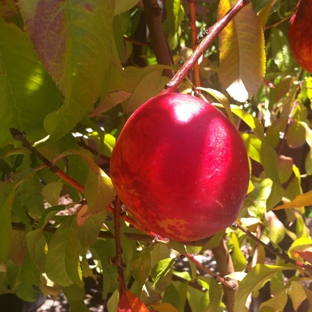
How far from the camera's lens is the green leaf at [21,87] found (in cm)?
29

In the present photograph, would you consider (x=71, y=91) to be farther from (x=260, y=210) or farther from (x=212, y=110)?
(x=260, y=210)

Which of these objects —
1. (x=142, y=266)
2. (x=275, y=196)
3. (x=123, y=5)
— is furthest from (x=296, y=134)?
(x=123, y=5)

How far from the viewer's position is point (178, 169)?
0.80ft

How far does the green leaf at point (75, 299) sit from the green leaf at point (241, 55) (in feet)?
1.00

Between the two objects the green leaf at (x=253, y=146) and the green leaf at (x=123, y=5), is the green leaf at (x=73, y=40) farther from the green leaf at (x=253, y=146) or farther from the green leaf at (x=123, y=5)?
the green leaf at (x=253, y=146)

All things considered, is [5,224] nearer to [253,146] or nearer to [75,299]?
[75,299]

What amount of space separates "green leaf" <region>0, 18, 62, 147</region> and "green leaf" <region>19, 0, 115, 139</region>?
0.07m

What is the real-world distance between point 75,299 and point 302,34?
1.22ft

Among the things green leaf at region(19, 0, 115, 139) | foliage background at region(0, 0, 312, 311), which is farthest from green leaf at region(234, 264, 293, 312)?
green leaf at region(19, 0, 115, 139)

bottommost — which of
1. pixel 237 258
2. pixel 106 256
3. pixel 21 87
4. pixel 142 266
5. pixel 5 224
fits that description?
pixel 237 258

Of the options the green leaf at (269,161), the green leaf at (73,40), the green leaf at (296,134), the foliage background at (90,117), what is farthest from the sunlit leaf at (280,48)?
the green leaf at (73,40)

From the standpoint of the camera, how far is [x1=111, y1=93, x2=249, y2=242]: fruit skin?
25 centimetres

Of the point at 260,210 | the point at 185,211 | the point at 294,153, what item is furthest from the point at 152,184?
the point at 294,153

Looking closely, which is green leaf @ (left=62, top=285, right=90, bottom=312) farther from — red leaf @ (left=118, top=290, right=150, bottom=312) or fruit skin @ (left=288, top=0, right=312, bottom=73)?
fruit skin @ (left=288, top=0, right=312, bottom=73)
